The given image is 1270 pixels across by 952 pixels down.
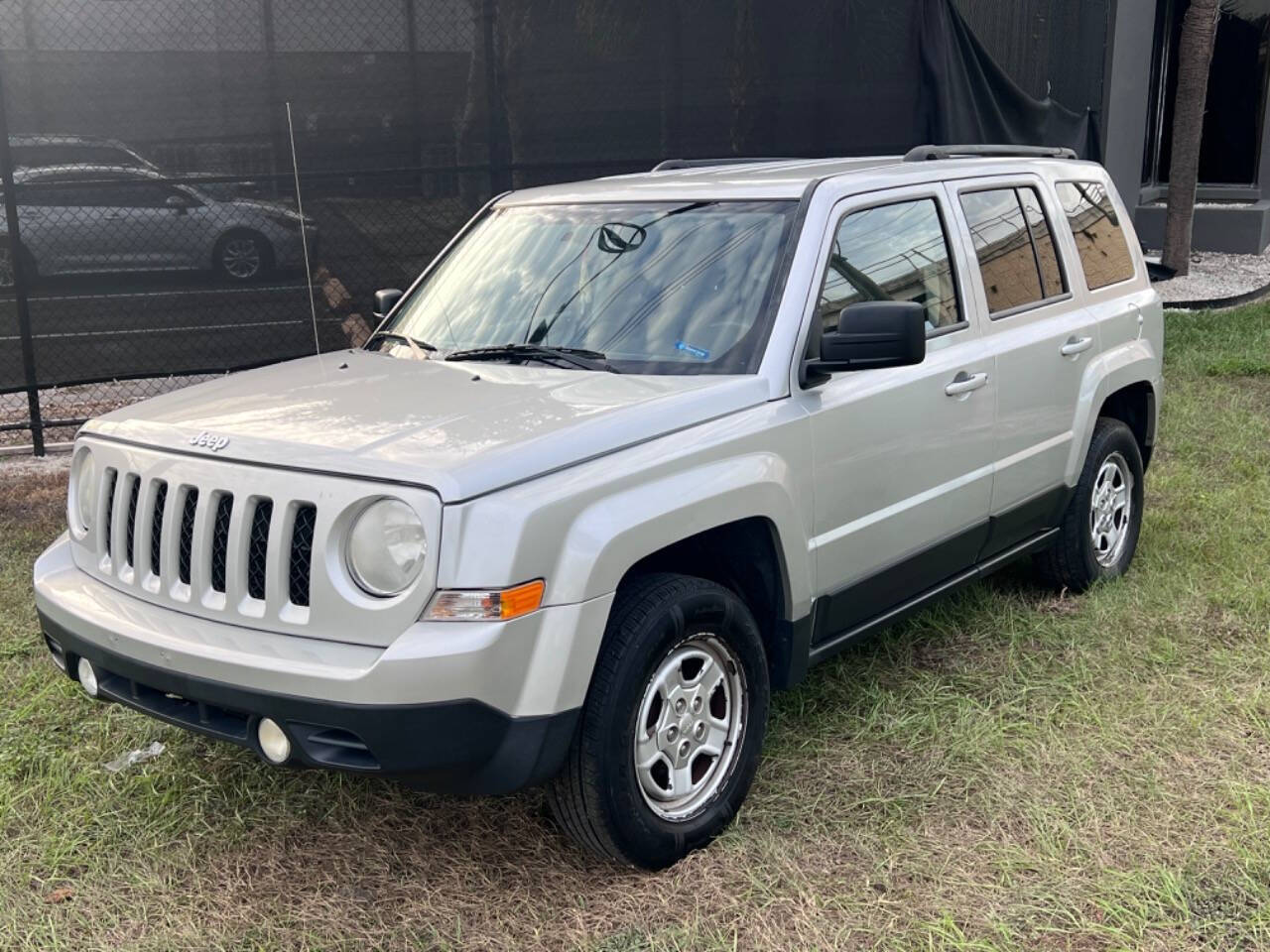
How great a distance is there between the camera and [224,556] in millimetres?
3207

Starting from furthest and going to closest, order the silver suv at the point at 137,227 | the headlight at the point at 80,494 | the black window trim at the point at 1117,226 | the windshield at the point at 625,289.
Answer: the silver suv at the point at 137,227 → the black window trim at the point at 1117,226 → the windshield at the point at 625,289 → the headlight at the point at 80,494

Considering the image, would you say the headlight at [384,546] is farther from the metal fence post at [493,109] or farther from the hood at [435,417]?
the metal fence post at [493,109]

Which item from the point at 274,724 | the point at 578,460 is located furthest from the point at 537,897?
the point at 578,460

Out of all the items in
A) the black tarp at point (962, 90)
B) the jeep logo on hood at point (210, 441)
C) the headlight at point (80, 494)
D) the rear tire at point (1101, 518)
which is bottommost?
the rear tire at point (1101, 518)

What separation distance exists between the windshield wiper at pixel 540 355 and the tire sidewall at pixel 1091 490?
2.35 metres

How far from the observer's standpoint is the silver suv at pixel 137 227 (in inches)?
301

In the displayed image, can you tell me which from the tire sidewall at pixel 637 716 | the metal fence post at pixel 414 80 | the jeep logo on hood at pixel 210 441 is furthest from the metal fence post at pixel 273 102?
the tire sidewall at pixel 637 716

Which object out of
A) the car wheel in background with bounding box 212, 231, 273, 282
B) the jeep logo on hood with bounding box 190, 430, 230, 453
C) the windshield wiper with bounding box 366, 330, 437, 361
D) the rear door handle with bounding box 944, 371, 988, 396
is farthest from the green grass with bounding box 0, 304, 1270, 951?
the car wheel in background with bounding box 212, 231, 273, 282

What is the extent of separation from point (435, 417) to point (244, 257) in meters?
5.25

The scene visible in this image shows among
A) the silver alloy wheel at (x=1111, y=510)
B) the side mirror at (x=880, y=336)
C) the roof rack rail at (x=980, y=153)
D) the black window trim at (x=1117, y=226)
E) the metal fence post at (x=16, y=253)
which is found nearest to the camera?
the side mirror at (x=880, y=336)

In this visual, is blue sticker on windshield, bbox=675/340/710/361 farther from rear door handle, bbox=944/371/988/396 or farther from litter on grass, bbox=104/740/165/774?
litter on grass, bbox=104/740/165/774

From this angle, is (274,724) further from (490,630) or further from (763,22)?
(763,22)

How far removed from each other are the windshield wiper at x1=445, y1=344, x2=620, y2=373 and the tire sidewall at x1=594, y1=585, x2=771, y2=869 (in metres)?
0.82

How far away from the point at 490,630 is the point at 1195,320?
10301 mm
